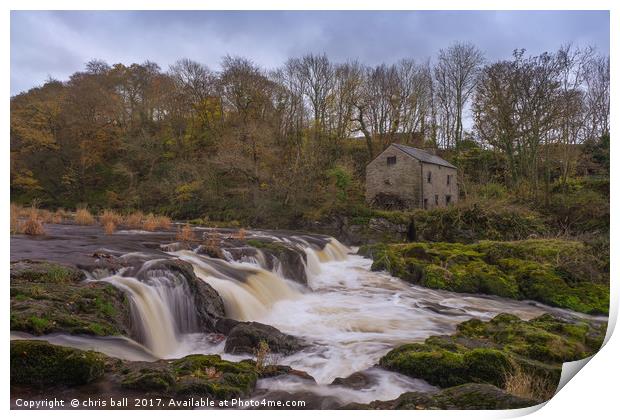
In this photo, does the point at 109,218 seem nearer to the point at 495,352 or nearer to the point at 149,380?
the point at 149,380

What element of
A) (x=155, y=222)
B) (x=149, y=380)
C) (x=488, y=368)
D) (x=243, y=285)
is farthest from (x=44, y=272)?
(x=155, y=222)

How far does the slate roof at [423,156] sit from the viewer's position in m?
14.3

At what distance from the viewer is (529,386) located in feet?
10.3

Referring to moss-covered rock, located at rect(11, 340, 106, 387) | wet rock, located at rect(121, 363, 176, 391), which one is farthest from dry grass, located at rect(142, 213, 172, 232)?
wet rock, located at rect(121, 363, 176, 391)

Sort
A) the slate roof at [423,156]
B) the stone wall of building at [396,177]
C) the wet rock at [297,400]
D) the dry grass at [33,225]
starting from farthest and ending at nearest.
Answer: the stone wall of building at [396,177]
the slate roof at [423,156]
the dry grass at [33,225]
the wet rock at [297,400]

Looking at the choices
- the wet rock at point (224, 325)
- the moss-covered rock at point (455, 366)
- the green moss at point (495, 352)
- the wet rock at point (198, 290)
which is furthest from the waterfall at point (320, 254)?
the moss-covered rock at point (455, 366)

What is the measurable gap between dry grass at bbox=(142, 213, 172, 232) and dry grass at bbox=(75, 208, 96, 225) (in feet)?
5.25

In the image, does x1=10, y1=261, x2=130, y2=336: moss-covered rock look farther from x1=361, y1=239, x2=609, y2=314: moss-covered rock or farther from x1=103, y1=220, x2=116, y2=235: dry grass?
x1=361, y1=239, x2=609, y2=314: moss-covered rock

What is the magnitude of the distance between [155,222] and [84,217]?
2.35 meters

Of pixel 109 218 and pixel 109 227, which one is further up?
pixel 109 218

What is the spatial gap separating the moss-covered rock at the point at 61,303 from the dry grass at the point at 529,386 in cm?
359

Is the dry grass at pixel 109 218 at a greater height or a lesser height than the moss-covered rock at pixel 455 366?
greater

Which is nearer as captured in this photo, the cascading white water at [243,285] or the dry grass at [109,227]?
the cascading white water at [243,285]

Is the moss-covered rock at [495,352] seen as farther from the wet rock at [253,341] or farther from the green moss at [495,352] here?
the wet rock at [253,341]
